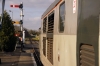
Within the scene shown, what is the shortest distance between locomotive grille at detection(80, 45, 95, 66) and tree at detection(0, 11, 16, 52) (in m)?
21.3

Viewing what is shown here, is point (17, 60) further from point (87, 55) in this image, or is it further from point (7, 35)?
point (87, 55)

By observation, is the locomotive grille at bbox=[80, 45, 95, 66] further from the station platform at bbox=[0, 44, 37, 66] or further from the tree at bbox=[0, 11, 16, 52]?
the tree at bbox=[0, 11, 16, 52]

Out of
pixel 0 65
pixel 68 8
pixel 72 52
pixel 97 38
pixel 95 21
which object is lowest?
pixel 0 65

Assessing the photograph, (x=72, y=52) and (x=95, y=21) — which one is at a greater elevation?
(x=95, y=21)

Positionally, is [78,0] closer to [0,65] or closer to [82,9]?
[82,9]

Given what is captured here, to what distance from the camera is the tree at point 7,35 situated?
82.3 feet

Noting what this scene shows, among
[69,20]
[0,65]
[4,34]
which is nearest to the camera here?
[69,20]

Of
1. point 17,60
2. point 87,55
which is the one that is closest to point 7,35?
point 17,60

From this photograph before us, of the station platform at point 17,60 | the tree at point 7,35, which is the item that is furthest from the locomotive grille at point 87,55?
the tree at point 7,35

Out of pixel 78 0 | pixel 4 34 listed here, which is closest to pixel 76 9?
pixel 78 0

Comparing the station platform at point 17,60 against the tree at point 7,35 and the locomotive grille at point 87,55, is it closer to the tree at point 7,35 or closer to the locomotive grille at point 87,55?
the tree at point 7,35

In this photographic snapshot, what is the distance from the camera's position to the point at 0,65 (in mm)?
14695

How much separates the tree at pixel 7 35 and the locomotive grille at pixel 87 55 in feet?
70.0

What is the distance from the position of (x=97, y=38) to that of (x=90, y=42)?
273 mm
